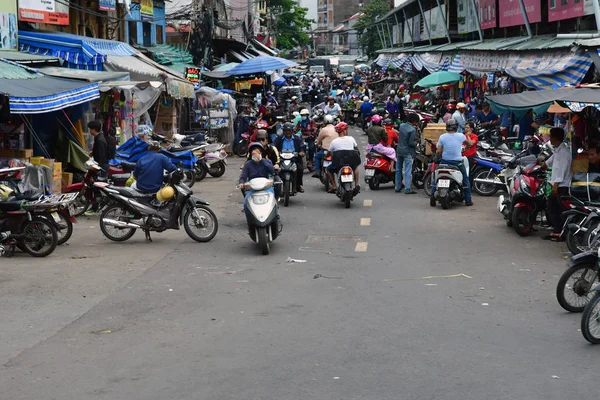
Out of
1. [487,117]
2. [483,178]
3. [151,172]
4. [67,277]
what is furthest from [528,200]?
[487,117]

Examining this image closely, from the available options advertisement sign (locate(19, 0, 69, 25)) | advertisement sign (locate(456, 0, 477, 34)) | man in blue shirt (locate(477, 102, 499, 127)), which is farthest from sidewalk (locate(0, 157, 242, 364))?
advertisement sign (locate(456, 0, 477, 34))

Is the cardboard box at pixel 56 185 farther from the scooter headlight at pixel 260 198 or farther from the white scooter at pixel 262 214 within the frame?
the scooter headlight at pixel 260 198

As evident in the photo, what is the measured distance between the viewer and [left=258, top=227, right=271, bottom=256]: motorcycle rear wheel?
12367mm

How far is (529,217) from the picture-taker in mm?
13984

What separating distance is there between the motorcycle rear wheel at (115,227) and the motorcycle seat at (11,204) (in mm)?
1505

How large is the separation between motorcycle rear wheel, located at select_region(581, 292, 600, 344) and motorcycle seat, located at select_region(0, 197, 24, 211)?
7.89 m

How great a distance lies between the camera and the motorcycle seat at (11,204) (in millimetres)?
12211

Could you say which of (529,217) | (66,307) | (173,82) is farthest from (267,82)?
(66,307)

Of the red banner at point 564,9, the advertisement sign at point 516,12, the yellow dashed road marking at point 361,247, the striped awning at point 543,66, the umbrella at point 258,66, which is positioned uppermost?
the advertisement sign at point 516,12

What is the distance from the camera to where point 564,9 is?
2383cm

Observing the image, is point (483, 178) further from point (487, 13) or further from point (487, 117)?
point (487, 13)

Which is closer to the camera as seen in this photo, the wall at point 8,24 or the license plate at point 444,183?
the license plate at point 444,183

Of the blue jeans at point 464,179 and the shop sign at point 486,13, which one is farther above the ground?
the shop sign at point 486,13

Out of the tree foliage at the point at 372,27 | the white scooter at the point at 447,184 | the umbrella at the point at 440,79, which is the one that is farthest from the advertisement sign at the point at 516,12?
the tree foliage at the point at 372,27
